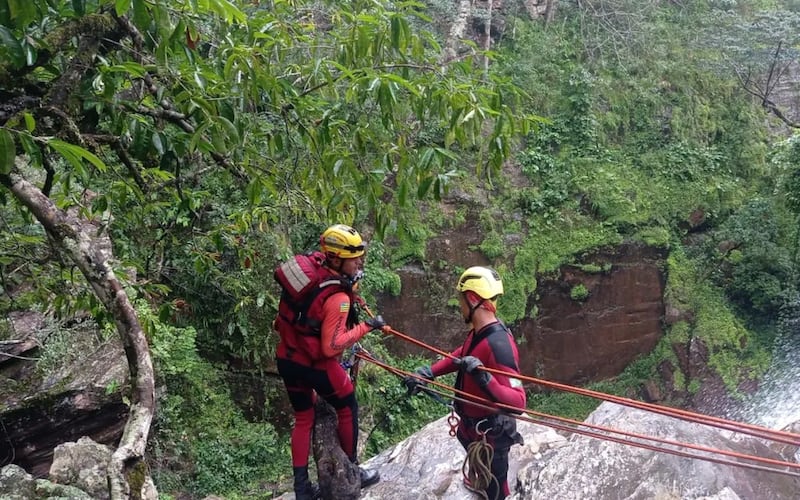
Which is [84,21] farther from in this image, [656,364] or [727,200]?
[727,200]

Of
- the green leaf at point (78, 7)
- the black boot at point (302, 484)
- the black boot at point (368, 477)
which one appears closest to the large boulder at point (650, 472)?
the black boot at point (368, 477)

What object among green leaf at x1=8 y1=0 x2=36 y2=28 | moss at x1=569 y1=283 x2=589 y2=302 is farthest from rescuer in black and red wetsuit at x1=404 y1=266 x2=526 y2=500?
moss at x1=569 y1=283 x2=589 y2=302

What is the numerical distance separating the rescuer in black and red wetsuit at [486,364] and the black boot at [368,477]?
109cm

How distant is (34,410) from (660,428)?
5.24 metres

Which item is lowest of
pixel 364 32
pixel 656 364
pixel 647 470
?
pixel 656 364

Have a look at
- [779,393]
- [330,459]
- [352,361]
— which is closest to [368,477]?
[330,459]

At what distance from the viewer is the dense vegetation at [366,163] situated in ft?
8.13

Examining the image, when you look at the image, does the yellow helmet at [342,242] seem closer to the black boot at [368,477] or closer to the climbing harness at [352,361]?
the climbing harness at [352,361]

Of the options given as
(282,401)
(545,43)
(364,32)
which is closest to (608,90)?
(545,43)

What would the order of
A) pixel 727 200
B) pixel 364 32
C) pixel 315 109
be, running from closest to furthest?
pixel 364 32
pixel 315 109
pixel 727 200

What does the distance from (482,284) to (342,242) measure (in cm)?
88

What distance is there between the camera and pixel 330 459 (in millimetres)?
4023

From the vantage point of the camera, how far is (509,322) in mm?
10797

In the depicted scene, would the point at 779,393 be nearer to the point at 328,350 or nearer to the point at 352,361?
the point at 352,361
